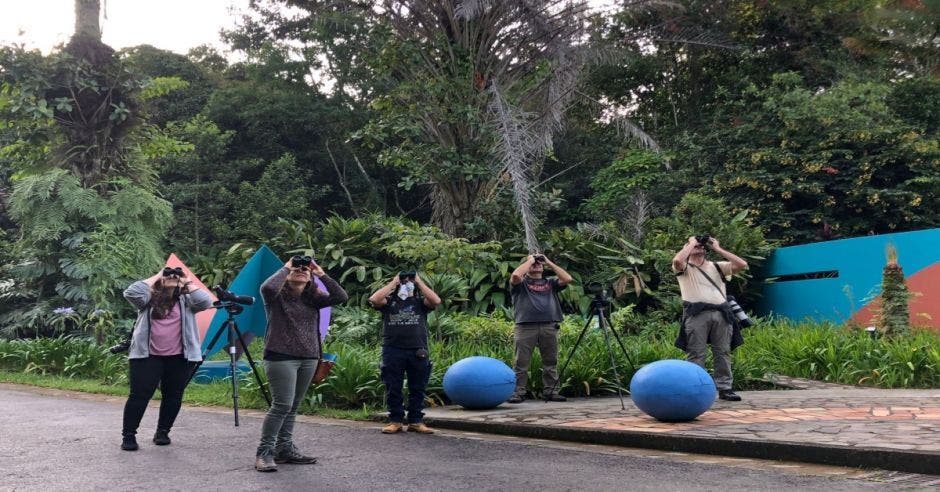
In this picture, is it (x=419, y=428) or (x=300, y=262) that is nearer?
(x=300, y=262)

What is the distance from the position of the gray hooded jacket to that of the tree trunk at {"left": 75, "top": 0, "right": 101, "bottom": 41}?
11338mm

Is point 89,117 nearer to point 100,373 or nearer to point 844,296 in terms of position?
point 100,373

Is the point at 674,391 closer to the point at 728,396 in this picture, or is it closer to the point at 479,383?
the point at 728,396

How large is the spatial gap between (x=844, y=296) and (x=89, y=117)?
14478mm

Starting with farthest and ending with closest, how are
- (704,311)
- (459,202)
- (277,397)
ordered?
(459,202)
(704,311)
(277,397)

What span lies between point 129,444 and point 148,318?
1.07m

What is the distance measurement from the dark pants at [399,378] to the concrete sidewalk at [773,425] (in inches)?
21.8

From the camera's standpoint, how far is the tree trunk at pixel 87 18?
16891 mm

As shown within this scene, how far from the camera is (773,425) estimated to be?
7.25 m

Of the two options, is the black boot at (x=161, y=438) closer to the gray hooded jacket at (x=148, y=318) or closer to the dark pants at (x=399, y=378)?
the gray hooded jacket at (x=148, y=318)

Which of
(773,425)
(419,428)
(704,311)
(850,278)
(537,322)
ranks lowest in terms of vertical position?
(419,428)

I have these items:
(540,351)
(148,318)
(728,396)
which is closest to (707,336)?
(728,396)

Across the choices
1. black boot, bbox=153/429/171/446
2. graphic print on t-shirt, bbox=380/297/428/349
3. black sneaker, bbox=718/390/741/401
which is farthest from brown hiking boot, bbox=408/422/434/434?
black sneaker, bbox=718/390/741/401

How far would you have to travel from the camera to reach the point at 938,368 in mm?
10305
